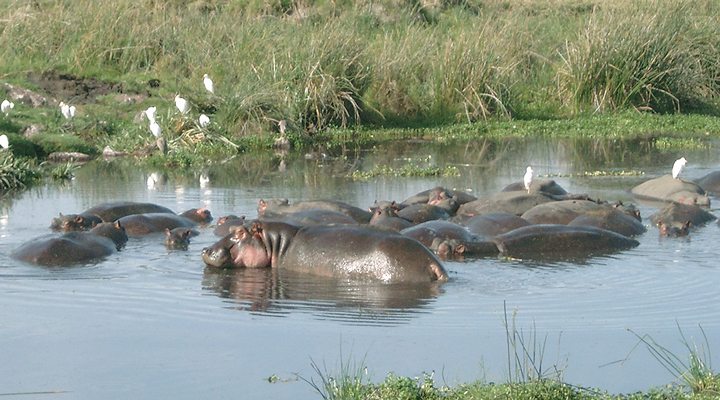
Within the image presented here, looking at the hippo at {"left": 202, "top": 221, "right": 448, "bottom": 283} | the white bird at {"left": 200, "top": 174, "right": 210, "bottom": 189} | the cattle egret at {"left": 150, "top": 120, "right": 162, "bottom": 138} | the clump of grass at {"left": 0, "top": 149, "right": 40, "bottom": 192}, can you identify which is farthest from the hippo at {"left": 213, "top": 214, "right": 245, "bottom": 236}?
the cattle egret at {"left": 150, "top": 120, "right": 162, "bottom": 138}

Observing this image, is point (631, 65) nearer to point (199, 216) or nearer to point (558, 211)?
point (558, 211)

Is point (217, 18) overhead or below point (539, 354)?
overhead

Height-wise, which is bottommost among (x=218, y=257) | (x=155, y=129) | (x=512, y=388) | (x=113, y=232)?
(x=512, y=388)

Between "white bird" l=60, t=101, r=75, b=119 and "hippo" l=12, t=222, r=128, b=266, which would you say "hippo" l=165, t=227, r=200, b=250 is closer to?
"hippo" l=12, t=222, r=128, b=266

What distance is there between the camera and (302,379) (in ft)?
20.6

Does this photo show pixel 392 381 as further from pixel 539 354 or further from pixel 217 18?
pixel 217 18

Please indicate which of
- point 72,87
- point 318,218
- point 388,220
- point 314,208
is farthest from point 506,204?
point 72,87

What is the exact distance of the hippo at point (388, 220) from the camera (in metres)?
10.1

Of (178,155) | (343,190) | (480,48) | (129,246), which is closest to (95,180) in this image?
(178,155)

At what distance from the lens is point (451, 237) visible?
969 centimetres

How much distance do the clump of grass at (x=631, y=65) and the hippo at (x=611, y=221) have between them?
9.94 meters

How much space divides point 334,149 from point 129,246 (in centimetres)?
791

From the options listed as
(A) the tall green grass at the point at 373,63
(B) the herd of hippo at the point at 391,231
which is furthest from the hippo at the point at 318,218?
(A) the tall green grass at the point at 373,63

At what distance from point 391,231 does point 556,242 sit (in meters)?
1.51
